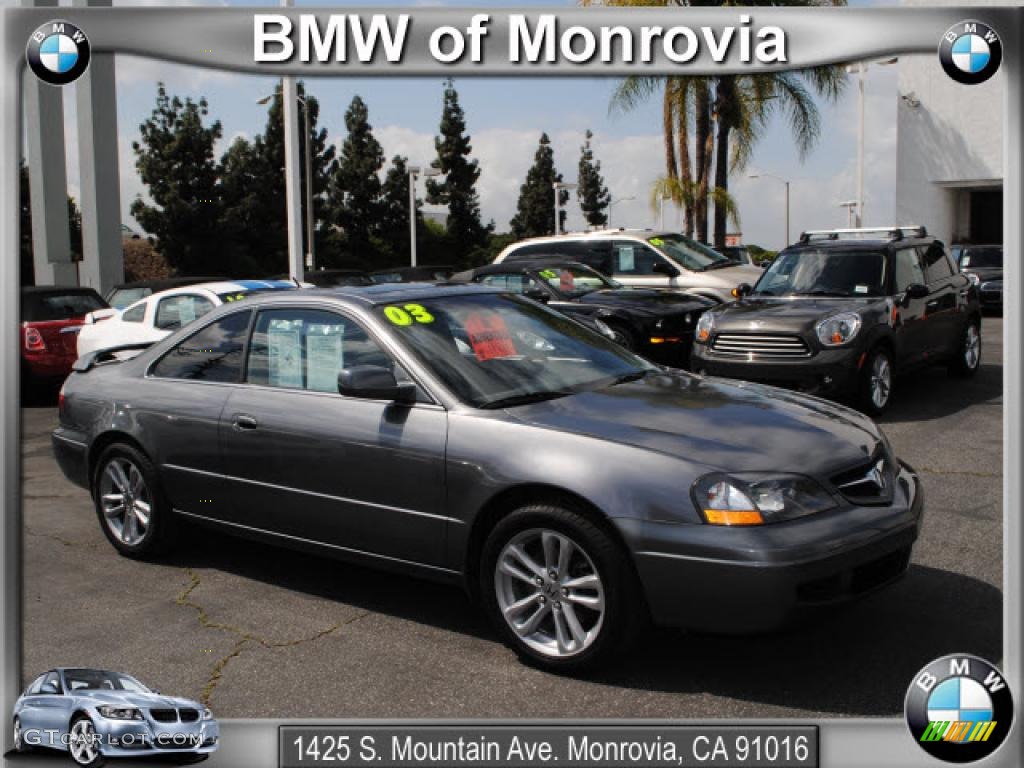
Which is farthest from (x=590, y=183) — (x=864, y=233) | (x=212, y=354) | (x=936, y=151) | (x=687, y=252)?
(x=936, y=151)

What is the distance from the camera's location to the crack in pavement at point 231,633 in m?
4.11

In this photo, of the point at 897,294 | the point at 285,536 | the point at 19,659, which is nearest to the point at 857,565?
the point at 285,536

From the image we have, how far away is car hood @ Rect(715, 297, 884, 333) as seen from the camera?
986 centimetres

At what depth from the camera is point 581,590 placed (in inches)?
157

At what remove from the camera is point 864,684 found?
3.88 metres

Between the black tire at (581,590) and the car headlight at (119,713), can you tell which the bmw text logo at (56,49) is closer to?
the car headlight at (119,713)

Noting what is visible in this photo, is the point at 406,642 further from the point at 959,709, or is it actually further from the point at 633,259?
the point at 633,259

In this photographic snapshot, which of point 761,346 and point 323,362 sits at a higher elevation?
point 323,362

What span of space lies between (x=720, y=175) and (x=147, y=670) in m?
21.5

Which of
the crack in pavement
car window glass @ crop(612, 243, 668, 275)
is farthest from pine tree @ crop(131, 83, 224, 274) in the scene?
the crack in pavement

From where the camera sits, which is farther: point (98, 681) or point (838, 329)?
point (838, 329)

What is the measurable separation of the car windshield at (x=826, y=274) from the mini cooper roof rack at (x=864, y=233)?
1.03 feet

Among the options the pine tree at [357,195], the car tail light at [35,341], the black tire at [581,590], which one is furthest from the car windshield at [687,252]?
the pine tree at [357,195]

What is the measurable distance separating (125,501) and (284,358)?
1.41m
